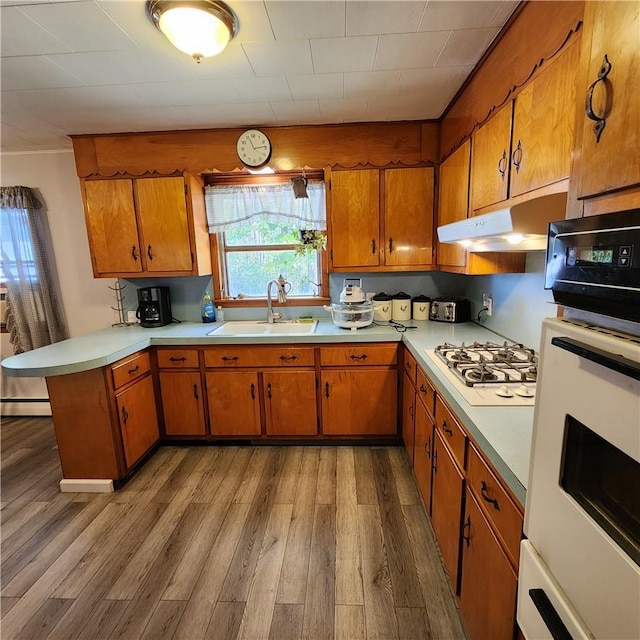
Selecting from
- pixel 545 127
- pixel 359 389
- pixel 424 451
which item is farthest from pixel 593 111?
pixel 359 389

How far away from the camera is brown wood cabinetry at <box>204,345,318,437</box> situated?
2590mm

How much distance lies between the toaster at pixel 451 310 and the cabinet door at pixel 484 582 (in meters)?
Answer: 1.66

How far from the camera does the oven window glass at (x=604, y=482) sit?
1.68 feet

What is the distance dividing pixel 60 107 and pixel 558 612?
3188mm

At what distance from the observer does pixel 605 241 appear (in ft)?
1.74

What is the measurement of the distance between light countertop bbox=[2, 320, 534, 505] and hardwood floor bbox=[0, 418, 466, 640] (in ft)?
2.88

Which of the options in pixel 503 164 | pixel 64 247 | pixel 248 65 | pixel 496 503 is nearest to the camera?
pixel 496 503

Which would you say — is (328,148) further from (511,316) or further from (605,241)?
(605,241)

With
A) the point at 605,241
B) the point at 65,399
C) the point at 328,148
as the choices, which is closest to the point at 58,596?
the point at 65,399

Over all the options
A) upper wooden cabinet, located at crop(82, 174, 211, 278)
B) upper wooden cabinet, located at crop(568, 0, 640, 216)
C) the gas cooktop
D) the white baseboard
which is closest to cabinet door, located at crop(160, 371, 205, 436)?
the white baseboard

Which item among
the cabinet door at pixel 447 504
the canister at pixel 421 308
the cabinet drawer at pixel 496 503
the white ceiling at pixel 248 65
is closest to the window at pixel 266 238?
the white ceiling at pixel 248 65

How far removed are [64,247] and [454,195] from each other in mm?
3330

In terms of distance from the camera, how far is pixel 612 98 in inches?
23.1

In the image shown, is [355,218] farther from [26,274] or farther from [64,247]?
[26,274]
